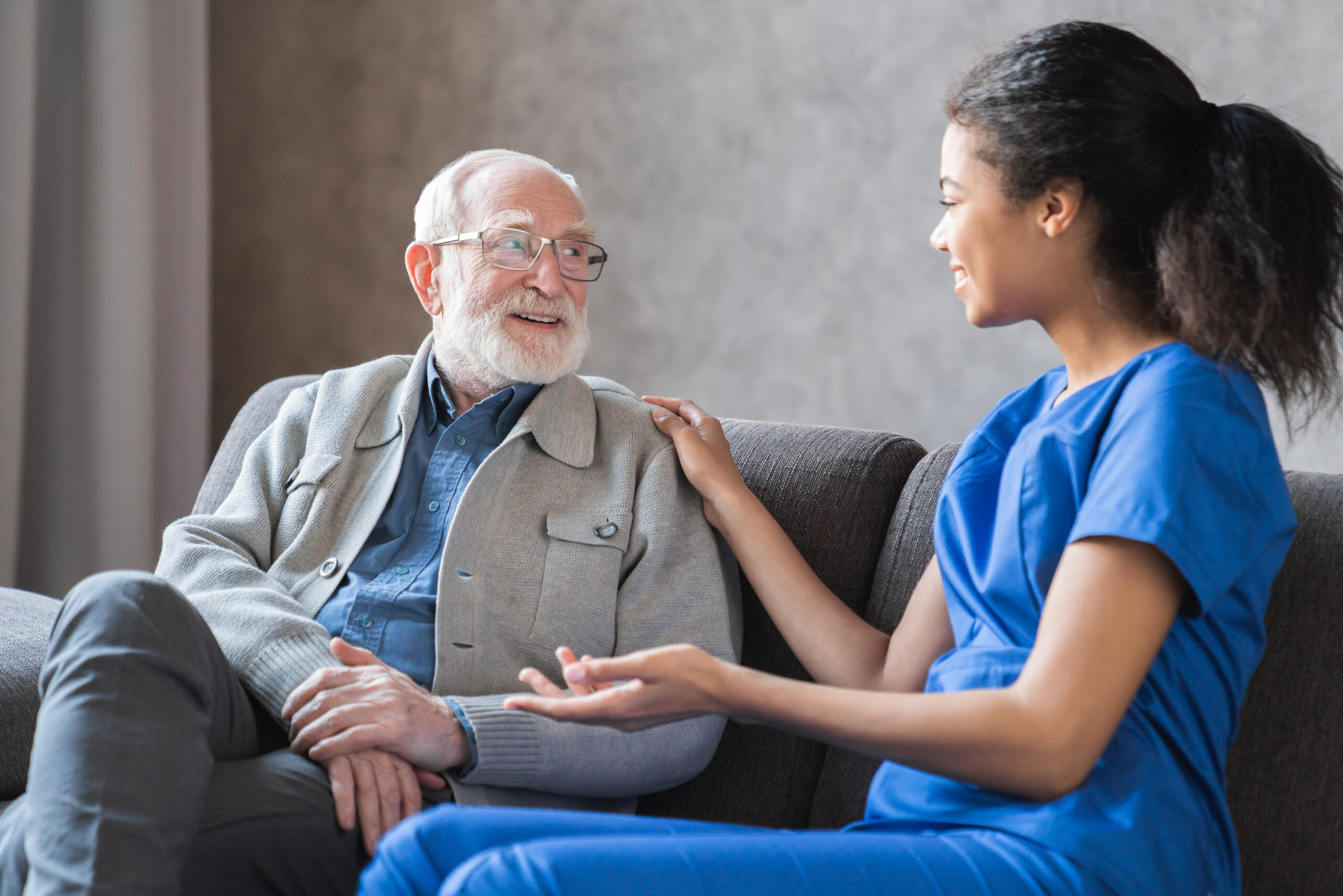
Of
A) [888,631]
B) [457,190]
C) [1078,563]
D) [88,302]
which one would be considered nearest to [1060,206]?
[1078,563]

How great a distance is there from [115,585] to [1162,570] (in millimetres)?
1028

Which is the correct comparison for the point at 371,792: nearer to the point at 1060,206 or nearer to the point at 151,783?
the point at 151,783

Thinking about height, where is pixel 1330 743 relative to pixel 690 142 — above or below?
below

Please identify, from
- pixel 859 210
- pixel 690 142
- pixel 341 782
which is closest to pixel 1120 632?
pixel 341 782

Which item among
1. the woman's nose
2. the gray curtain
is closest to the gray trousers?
the woman's nose

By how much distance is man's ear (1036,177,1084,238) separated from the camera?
3.66 ft

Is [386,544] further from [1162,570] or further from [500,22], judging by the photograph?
[500,22]

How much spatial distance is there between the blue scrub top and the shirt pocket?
0.96 metres

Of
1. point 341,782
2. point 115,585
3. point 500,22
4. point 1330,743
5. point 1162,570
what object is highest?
point 500,22

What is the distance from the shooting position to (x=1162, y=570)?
0.95 meters

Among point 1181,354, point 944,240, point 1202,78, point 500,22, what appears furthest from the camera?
point 500,22

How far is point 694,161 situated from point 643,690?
200 centimetres

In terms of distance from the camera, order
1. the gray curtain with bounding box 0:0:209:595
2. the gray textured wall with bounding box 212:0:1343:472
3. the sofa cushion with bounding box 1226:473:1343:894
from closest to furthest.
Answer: the sofa cushion with bounding box 1226:473:1343:894 → the gray textured wall with bounding box 212:0:1343:472 → the gray curtain with bounding box 0:0:209:595

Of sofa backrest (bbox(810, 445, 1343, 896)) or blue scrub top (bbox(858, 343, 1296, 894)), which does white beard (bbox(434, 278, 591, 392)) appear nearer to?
blue scrub top (bbox(858, 343, 1296, 894))
